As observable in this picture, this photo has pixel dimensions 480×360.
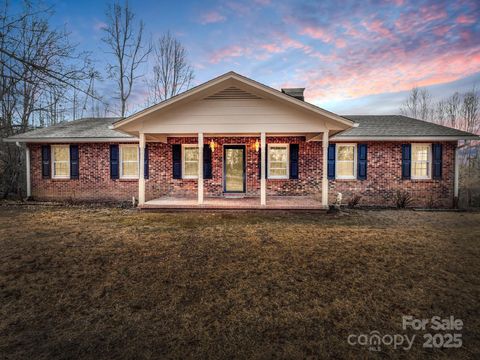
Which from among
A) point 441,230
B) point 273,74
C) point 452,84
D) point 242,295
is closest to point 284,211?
point 441,230

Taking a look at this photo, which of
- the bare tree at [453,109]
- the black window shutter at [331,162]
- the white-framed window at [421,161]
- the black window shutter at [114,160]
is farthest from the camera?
the bare tree at [453,109]

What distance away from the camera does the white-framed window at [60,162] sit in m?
11.6

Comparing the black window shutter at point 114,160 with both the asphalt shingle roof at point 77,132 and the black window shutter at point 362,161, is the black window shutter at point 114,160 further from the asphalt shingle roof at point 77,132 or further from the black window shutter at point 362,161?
the black window shutter at point 362,161

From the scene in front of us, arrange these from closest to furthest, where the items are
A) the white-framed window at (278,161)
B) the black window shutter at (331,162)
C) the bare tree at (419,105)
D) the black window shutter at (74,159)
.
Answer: the black window shutter at (331,162)
the white-framed window at (278,161)
the black window shutter at (74,159)
the bare tree at (419,105)

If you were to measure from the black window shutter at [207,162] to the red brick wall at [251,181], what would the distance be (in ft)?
0.61

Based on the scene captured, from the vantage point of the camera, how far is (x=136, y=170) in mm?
11484

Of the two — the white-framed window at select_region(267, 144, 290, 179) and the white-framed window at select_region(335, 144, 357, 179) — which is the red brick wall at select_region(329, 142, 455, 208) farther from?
the white-framed window at select_region(267, 144, 290, 179)

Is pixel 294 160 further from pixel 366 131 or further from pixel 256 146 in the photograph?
pixel 366 131

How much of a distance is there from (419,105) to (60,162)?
31.2 metres

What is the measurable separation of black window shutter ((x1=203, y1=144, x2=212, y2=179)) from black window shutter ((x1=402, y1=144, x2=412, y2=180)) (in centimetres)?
870

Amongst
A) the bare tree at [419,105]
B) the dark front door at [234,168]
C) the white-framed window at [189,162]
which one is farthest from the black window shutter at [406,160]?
the bare tree at [419,105]

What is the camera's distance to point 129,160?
1152cm

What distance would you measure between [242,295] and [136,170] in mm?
9945

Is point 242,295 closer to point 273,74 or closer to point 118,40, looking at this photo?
point 273,74
